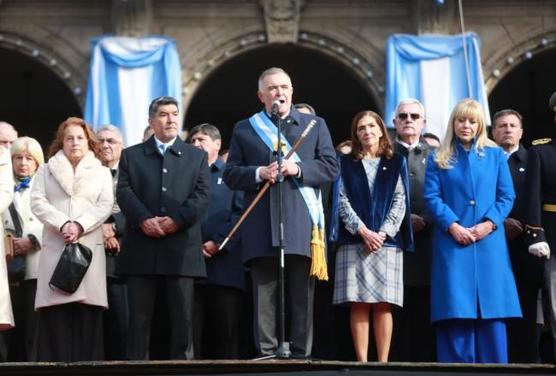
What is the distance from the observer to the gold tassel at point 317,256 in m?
8.46

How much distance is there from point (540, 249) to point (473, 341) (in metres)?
0.67

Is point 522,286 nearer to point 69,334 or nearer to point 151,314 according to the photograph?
point 151,314

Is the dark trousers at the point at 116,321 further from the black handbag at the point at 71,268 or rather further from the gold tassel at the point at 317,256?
the gold tassel at the point at 317,256

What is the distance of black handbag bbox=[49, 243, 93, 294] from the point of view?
8695 millimetres

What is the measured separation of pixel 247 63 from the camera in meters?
18.1

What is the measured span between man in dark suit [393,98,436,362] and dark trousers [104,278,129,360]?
1744 mm

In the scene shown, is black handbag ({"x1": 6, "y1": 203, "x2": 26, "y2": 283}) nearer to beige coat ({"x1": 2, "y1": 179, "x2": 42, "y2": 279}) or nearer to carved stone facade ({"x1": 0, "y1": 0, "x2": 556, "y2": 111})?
beige coat ({"x1": 2, "y1": 179, "x2": 42, "y2": 279})

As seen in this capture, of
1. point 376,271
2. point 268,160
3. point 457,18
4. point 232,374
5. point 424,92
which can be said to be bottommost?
point 232,374

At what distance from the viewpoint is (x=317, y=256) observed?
8469 mm

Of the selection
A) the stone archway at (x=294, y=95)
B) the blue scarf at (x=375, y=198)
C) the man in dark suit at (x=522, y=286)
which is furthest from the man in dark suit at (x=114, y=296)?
the stone archway at (x=294, y=95)

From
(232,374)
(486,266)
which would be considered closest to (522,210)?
(486,266)

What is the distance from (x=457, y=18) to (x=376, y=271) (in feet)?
25.4

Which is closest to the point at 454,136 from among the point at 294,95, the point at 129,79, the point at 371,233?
the point at 371,233

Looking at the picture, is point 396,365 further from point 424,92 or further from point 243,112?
point 243,112
